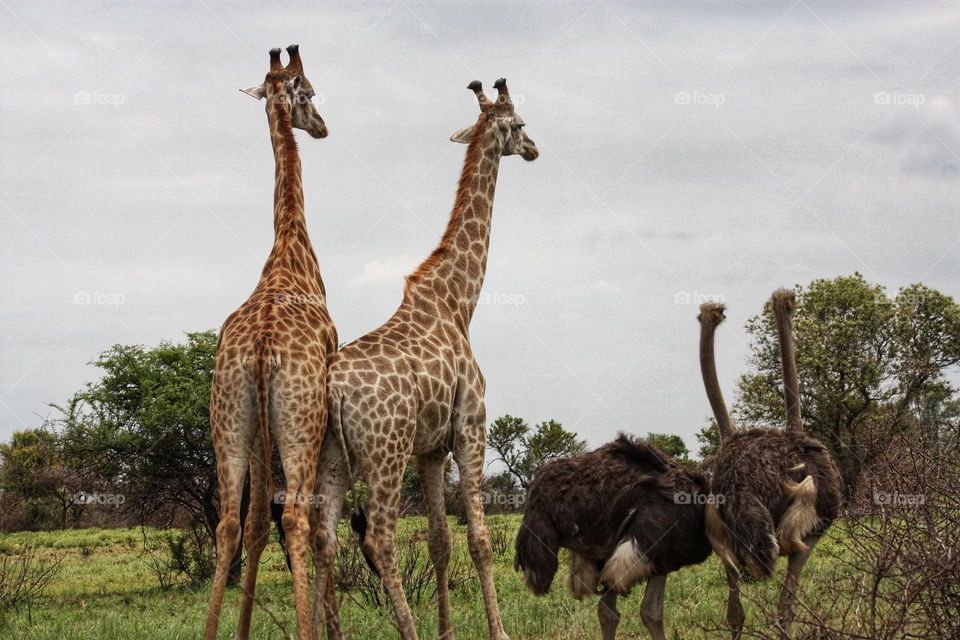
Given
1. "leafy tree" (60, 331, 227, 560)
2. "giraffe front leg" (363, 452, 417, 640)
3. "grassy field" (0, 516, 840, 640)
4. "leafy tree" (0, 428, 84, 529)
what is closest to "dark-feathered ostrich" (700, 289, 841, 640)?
"grassy field" (0, 516, 840, 640)

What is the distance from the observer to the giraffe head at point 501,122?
28.3ft

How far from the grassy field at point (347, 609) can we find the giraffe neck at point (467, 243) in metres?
2.31

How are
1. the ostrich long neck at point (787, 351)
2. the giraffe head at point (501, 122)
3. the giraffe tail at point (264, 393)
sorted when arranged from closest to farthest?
the giraffe tail at point (264, 393) → the giraffe head at point (501, 122) → the ostrich long neck at point (787, 351)

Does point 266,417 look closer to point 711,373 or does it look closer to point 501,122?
point 501,122

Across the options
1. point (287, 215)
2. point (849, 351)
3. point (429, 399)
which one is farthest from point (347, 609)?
point (849, 351)

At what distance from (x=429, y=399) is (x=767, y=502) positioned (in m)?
2.46

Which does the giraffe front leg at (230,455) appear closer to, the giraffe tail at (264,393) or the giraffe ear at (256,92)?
the giraffe tail at (264,393)

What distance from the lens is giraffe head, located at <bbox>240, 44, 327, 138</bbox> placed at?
27.2 ft

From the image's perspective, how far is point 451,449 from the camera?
24.7 ft

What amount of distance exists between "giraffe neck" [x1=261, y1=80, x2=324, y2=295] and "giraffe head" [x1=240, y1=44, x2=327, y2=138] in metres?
0.04

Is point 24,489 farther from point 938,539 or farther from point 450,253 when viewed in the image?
point 938,539

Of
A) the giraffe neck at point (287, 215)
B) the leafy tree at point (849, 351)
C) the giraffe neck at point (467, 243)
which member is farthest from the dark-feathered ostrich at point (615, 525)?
the leafy tree at point (849, 351)

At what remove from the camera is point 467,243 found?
833cm

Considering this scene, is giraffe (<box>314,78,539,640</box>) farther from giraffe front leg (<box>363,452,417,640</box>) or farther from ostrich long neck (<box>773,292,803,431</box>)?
ostrich long neck (<box>773,292,803,431</box>)
